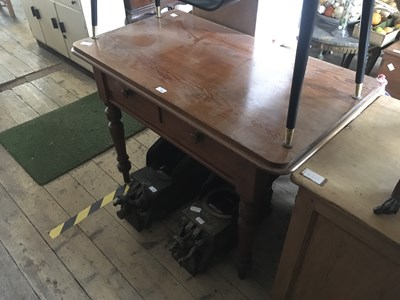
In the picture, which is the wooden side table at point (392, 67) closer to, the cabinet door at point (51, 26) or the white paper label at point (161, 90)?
the white paper label at point (161, 90)

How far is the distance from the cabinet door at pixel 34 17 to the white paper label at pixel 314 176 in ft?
8.21

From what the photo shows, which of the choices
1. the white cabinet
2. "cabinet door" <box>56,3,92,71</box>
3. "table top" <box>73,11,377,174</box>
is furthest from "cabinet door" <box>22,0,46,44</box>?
"table top" <box>73,11,377,174</box>

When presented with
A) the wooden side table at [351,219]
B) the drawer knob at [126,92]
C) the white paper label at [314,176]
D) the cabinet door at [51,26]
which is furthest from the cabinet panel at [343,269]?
the cabinet door at [51,26]

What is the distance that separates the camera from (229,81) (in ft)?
3.53

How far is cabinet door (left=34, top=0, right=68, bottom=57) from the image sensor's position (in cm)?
246

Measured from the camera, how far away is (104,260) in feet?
4.71

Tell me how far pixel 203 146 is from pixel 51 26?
2063 mm

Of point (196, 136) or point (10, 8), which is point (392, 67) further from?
point (10, 8)

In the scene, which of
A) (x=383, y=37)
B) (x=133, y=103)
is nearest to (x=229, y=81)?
(x=133, y=103)

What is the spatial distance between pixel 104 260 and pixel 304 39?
45.2 inches

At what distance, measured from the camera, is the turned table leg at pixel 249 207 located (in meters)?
0.96

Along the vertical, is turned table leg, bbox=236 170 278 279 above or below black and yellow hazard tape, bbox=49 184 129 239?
above

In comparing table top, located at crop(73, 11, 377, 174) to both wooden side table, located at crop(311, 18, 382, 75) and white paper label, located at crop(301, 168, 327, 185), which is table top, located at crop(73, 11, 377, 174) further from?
wooden side table, located at crop(311, 18, 382, 75)

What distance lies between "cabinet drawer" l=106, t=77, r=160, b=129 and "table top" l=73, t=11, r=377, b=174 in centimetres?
9
